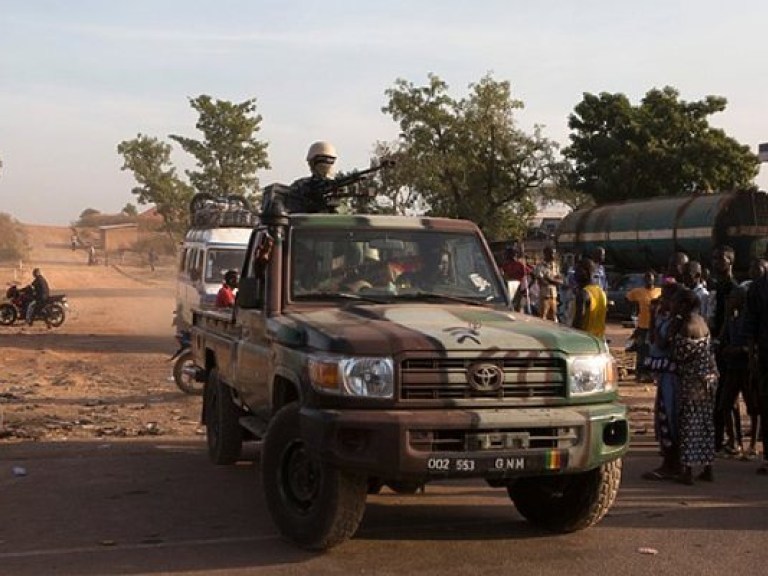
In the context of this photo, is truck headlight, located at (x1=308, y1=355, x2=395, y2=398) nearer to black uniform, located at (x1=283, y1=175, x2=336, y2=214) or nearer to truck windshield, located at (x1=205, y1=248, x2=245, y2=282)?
black uniform, located at (x1=283, y1=175, x2=336, y2=214)

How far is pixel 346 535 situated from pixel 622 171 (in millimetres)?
39208

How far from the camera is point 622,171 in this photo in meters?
42.7

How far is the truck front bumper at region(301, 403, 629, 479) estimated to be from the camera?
510 cm

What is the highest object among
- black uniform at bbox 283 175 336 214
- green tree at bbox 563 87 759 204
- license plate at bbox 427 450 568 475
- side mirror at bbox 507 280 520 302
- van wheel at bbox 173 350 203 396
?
green tree at bbox 563 87 759 204

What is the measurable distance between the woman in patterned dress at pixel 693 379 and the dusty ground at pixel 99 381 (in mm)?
2733

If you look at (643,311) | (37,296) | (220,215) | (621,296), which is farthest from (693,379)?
(37,296)

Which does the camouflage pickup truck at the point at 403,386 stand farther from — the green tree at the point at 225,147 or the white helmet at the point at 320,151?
the green tree at the point at 225,147

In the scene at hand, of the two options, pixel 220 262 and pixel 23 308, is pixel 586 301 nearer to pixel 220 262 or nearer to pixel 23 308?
pixel 220 262

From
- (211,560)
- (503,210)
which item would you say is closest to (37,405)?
(211,560)

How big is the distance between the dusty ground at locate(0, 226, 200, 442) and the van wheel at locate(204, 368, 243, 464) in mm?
1966

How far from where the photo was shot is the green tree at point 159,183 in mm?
59059

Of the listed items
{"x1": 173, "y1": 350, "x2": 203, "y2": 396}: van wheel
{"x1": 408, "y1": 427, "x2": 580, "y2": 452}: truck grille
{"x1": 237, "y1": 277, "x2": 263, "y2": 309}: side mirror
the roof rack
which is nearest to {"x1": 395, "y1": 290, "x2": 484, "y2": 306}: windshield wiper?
{"x1": 237, "y1": 277, "x2": 263, "y2": 309}: side mirror

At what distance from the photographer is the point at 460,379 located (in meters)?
5.23

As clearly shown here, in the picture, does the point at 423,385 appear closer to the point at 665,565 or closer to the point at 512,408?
the point at 512,408
